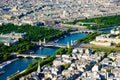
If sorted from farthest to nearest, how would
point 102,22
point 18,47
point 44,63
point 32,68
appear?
1. point 102,22
2. point 18,47
3. point 44,63
4. point 32,68

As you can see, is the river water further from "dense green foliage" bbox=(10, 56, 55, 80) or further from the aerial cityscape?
"dense green foliage" bbox=(10, 56, 55, 80)

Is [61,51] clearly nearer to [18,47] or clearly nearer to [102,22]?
[18,47]

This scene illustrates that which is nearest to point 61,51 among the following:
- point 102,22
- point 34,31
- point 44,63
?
point 44,63

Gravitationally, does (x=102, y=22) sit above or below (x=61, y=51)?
below

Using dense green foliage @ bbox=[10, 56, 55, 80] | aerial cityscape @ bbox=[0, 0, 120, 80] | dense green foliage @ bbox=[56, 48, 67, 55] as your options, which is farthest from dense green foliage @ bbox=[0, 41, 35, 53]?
dense green foliage @ bbox=[10, 56, 55, 80]

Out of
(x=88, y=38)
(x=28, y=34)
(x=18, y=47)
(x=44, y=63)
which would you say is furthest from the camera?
(x=28, y=34)

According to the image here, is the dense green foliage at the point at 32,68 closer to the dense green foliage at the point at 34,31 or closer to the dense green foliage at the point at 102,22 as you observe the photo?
the dense green foliage at the point at 34,31

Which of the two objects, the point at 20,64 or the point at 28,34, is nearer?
the point at 20,64

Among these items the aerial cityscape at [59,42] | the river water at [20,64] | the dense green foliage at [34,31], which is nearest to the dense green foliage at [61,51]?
the aerial cityscape at [59,42]
